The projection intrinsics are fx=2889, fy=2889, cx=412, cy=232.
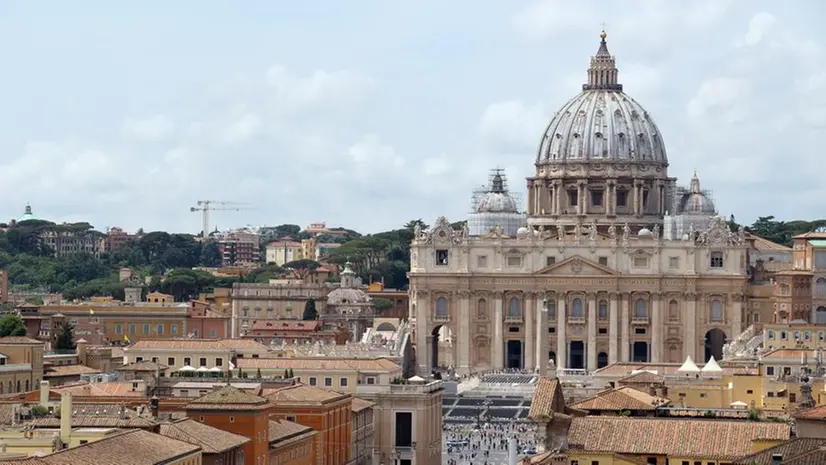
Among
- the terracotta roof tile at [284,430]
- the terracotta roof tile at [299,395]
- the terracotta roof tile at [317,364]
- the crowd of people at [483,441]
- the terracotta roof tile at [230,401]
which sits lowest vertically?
the crowd of people at [483,441]

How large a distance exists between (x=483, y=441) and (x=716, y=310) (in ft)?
185

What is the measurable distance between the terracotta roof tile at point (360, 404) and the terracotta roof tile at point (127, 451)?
28227 millimetres

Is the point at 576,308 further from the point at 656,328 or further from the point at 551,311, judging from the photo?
the point at 656,328

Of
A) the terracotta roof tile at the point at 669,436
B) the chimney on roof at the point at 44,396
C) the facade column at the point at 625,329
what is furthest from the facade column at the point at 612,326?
the terracotta roof tile at the point at 669,436

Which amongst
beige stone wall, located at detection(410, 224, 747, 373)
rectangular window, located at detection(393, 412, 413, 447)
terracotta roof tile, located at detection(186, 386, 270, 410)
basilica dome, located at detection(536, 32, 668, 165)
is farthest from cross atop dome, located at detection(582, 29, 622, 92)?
terracotta roof tile, located at detection(186, 386, 270, 410)

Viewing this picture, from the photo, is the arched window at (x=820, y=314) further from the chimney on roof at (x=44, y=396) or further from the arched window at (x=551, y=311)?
the chimney on roof at (x=44, y=396)

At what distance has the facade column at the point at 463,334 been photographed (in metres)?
165

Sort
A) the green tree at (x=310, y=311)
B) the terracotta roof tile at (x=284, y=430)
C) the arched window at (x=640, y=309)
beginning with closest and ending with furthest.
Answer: the terracotta roof tile at (x=284, y=430), the arched window at (x=640, y=309), the green tree at (x=310, y=311)

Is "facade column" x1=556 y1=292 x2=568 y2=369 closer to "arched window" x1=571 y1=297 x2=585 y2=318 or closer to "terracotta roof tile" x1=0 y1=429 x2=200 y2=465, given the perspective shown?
"arched window" x1=571 y1=297 x2=585 y2=318

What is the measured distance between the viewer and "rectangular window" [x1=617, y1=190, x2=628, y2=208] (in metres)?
184

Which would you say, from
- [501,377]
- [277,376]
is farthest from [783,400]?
[501,377]

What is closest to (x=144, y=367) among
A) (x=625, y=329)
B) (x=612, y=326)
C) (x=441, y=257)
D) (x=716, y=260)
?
(x=612, y=326)

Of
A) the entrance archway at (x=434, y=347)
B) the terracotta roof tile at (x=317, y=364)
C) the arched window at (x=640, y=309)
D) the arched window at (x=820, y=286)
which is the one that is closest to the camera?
the terracotta roof tile at (x=317, y=364)

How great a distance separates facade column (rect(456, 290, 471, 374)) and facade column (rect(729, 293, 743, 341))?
1513 centimetres
